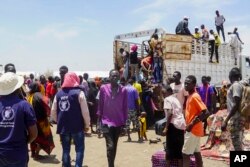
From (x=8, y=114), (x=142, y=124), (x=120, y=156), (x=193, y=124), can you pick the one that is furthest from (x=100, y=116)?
(x=142, y=124)

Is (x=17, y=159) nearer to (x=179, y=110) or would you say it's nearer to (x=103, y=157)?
(x=179, y=110)

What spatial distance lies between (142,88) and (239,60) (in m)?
6.71

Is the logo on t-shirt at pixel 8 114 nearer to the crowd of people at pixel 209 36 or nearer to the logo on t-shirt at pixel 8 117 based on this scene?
the logo on t-shirt at pixel 8 117

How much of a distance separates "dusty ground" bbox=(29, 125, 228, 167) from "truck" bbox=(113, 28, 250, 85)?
125 inches

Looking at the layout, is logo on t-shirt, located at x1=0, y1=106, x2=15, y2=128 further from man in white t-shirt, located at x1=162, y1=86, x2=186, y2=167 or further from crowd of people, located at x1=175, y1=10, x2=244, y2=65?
crowd of people, located at x1=175, y1=10, x2=244, y2=65

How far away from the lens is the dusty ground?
7.88m

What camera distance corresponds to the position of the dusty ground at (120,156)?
7.88 meters

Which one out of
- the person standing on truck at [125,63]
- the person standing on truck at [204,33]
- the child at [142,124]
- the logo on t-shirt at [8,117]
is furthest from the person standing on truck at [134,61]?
the logo on t-shirt at [8,117]

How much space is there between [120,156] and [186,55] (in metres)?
5.98

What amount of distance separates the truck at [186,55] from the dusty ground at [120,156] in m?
3.16

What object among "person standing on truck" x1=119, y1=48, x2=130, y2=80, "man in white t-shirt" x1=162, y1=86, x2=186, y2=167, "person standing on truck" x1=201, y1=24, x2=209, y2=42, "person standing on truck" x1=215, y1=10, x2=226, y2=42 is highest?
"person standing on truck" x1=215, y1=10, x2=226, y2=42

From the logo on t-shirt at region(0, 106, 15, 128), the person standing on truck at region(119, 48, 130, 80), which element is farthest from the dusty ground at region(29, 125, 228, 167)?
the logo on t-shirt at region(0, 106, 15, 128)

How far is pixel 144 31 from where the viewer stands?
1387 centimetres

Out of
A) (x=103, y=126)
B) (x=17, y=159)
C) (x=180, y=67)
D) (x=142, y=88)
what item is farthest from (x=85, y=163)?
(x=180, y=67)
